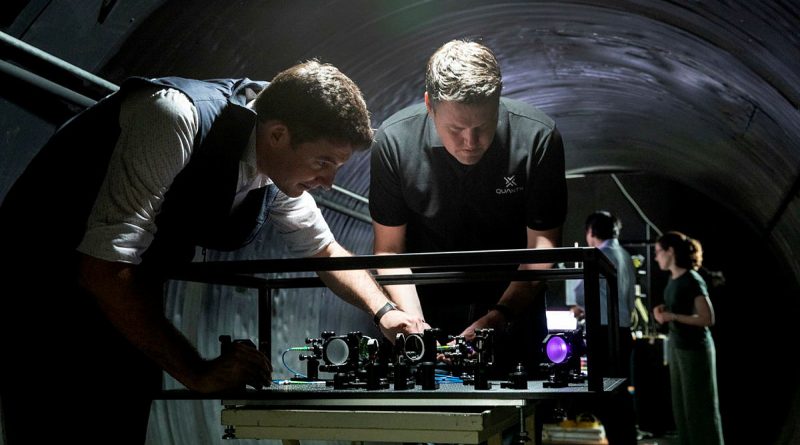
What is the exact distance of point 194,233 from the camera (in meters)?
2.82

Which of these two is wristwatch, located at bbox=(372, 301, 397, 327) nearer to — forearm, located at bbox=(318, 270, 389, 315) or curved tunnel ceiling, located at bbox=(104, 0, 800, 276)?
forearm, located at bbox=(318, 270, 389, 315)

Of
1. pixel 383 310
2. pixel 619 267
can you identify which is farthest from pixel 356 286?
pixel 619 267

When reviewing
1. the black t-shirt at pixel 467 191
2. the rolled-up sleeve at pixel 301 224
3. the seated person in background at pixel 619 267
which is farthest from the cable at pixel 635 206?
the rolled-up sleeve at pixel 301 224

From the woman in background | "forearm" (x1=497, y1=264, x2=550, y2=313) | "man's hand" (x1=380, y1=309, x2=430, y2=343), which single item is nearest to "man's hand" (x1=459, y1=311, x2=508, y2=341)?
"forearm" (x1=497, y1=264, x2=550, y2=313)

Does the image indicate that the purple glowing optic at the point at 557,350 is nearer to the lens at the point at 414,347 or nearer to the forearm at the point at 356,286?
the lens at the point at 414,347

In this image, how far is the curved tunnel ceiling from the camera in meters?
4.34

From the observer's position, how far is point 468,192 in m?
4.11

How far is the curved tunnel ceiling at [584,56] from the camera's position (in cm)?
434

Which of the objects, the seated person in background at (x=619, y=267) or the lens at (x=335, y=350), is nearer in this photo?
the lens at (x=335, y=350)

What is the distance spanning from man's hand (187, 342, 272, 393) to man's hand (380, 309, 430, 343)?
60 centimetres

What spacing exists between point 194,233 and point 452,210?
62.7 inches

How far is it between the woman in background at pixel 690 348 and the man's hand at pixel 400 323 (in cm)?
475

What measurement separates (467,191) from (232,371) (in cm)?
180

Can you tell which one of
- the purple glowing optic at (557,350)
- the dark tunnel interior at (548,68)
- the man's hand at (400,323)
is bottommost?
the purple glowing optic at (557,350)
